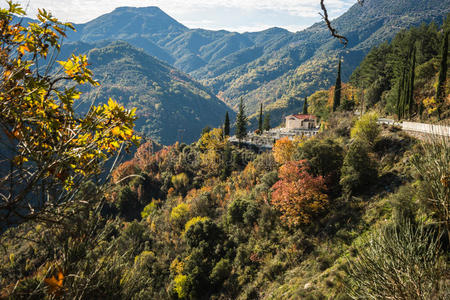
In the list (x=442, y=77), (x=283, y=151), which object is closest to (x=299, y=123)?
(x=283, y=151)

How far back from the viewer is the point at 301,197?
17.6 meters

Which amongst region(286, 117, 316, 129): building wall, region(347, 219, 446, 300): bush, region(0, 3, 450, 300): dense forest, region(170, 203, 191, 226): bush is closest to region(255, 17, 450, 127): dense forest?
region(0, 3, 450, 300): dense forest

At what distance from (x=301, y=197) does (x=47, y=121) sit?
17394 mm

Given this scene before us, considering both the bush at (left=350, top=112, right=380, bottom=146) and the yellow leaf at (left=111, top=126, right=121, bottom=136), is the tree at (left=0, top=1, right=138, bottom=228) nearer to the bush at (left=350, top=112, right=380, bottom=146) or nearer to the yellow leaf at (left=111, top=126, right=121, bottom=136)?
the yellow leaf at (left=111, top=126, right=121, bottom=136)

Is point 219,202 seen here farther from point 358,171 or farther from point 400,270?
point 400,270

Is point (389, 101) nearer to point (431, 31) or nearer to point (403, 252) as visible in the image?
A: point (431, 31)

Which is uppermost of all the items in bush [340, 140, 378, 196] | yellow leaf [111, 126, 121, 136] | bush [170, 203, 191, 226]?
yellow leaf [111, 126, 121, 136]

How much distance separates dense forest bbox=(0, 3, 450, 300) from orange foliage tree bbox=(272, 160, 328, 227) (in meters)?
0.12

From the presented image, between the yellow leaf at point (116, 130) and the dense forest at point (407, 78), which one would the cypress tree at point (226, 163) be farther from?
the yellow leaf at point (116, 130)

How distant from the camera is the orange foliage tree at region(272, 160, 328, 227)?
17.5 meters

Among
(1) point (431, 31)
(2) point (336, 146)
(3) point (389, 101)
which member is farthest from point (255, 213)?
(1) point (431, 31)

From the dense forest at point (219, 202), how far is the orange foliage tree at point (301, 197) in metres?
0.12

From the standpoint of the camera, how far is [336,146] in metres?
20.5

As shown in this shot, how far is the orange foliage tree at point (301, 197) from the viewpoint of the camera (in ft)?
57.5
